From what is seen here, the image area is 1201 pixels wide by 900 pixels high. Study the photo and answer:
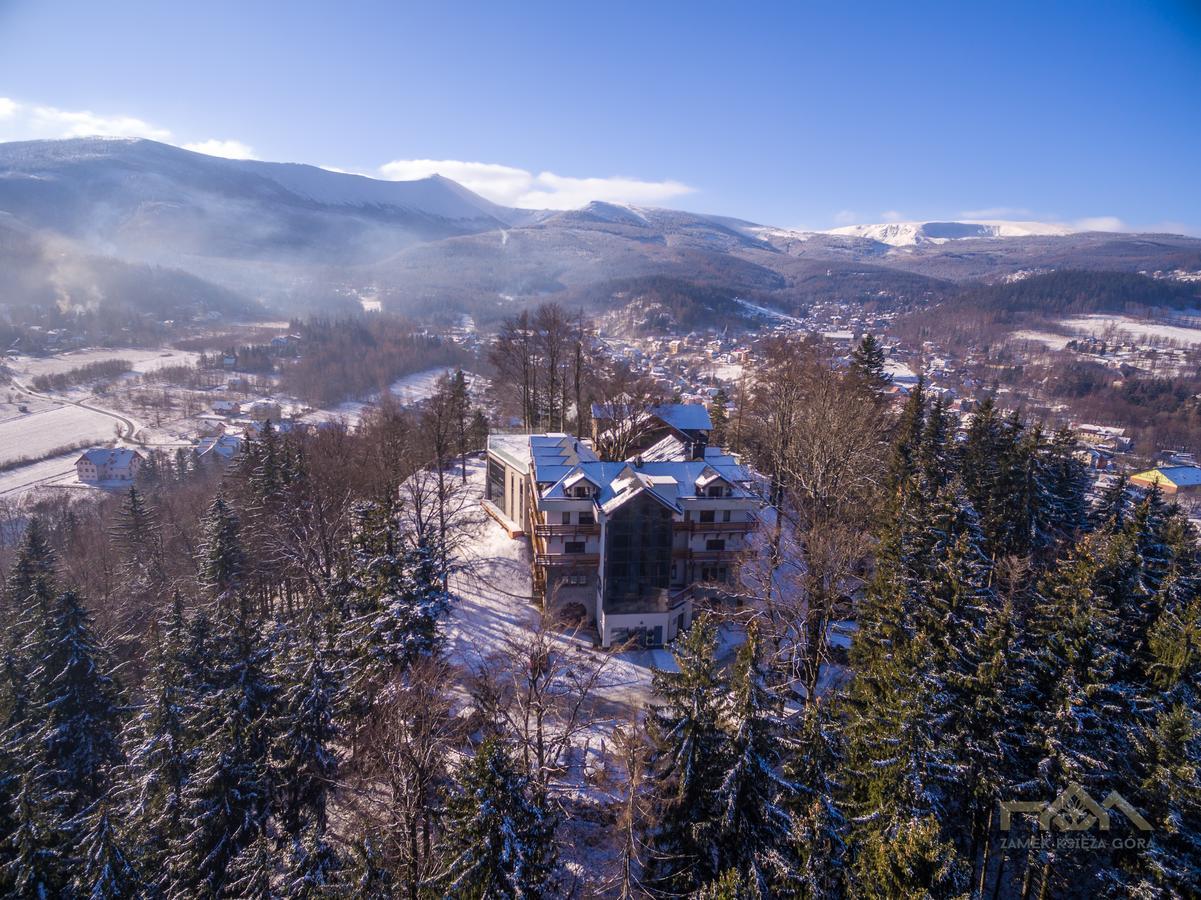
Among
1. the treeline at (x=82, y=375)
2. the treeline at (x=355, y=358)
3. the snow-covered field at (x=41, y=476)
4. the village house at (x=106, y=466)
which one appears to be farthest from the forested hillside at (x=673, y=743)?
the treeline at (x=82, y=375)

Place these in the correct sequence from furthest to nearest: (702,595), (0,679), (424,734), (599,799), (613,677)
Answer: (702,595) → (613,677) → (0,679) → (599,799) → (424,734)

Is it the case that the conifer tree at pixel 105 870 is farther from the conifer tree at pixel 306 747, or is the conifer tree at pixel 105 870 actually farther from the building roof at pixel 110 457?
the building roof at pixel 110 457

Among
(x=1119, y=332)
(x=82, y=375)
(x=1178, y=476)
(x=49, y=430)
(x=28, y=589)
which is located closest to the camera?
(x=28, y=589)

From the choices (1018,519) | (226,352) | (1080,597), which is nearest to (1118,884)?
(1080,597)

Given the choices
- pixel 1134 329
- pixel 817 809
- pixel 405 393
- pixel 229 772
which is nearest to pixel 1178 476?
pixel 817 809

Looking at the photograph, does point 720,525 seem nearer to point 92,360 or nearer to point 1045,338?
point 92,360

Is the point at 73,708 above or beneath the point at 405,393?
above

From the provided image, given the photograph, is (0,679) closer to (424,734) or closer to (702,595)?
(424,734)

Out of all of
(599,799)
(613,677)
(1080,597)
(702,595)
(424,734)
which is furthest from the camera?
(702,595)
